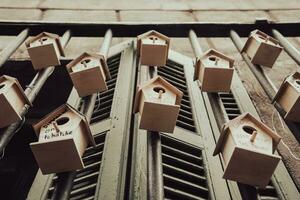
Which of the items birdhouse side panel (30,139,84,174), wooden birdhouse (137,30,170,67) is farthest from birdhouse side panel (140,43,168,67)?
birdhouse side panel (30,139,84,174)

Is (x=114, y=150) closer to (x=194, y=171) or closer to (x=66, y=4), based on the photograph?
(x=194, y=171)

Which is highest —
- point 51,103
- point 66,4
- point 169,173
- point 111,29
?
point 111,29

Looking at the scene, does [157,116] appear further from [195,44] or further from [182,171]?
[195,44]

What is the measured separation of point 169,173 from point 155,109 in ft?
2.87

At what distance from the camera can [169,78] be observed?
3.38m

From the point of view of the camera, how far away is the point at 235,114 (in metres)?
2.99

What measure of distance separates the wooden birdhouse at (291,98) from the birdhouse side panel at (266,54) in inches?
16.0

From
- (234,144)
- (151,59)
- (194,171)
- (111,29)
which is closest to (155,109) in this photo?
(234,144)

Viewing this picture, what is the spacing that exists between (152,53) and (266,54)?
2.67 ft

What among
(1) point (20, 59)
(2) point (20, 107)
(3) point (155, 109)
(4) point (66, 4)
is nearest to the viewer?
(3) point (155, 109)

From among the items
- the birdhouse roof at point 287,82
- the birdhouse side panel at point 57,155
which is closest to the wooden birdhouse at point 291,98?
the birdhouse roof at point 287,82

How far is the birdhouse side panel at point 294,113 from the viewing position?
66.4 inches

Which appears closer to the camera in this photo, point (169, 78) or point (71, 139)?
point (71, 139)

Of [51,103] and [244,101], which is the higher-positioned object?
[244,101]
